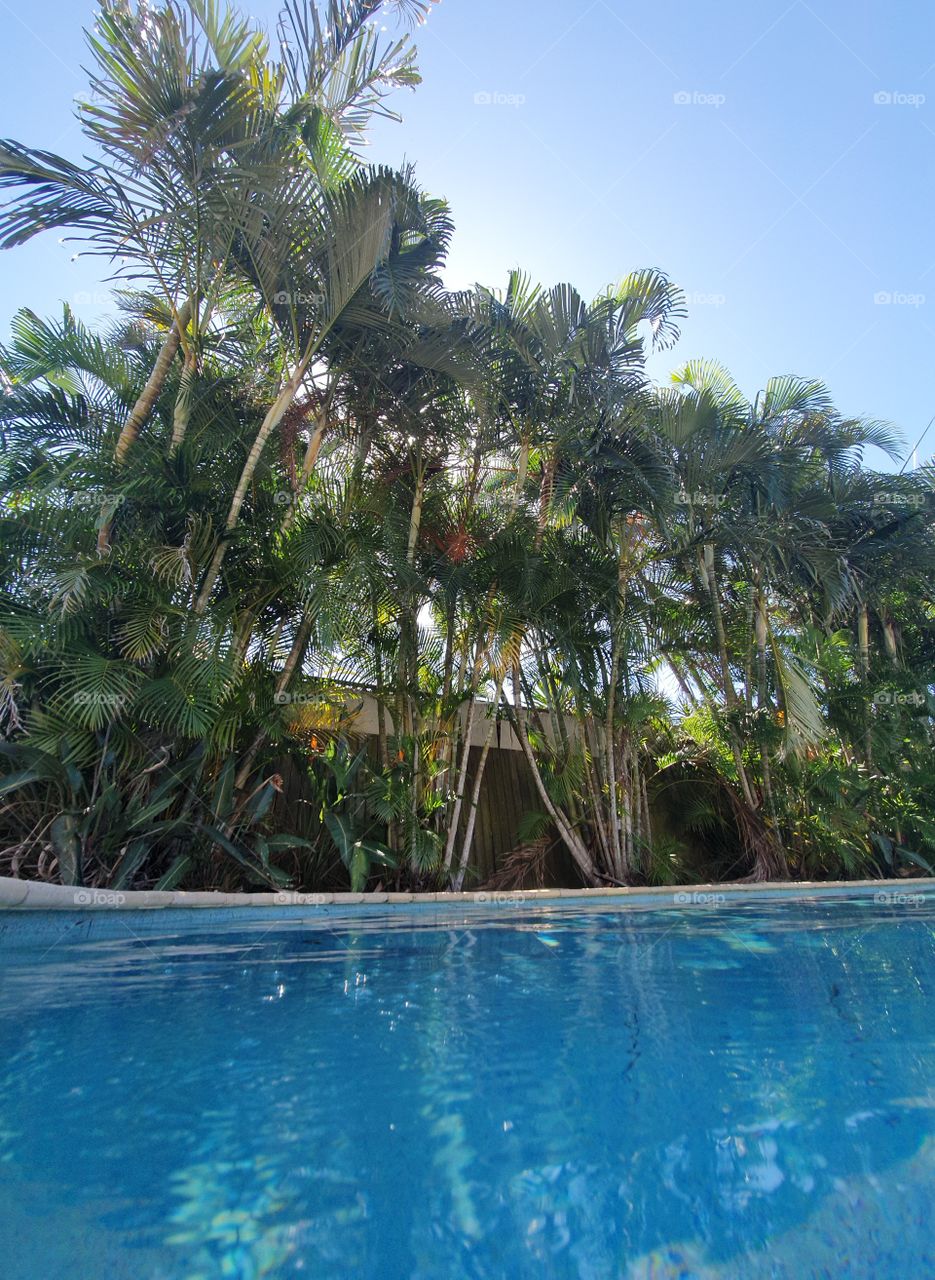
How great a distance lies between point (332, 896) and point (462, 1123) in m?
2.86

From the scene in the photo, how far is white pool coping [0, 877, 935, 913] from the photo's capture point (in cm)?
289

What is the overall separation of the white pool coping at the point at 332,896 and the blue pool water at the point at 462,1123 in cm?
31

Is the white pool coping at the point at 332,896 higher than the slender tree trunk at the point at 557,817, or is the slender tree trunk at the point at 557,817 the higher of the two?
the slender tree trunk at the point at 557,817

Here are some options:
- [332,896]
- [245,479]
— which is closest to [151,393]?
[245,479]

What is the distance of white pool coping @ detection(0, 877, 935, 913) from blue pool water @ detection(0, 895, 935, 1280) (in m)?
0.31

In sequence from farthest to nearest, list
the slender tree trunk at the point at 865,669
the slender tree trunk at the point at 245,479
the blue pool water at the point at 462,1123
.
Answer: the slender tree trunk at the point at 865,669 < the slender tree trunk at the point at 245,479 < the blue pool water at the point at 462,1123

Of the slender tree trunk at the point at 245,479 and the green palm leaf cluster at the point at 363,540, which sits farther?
the slender tree trunk at the point at 245,479

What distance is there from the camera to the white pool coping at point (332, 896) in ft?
9.48

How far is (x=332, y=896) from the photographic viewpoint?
4.02 metres

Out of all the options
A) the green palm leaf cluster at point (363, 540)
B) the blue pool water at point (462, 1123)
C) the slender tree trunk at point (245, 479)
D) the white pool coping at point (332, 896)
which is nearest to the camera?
the blue pool water at point (462, 1123)

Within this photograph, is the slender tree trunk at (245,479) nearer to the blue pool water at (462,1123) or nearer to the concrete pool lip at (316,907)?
the concrete pool lip at (316,907)

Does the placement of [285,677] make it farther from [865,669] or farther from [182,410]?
[865,669]

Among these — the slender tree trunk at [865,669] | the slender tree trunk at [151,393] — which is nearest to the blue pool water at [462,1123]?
the slender tree trunk at [151,393]

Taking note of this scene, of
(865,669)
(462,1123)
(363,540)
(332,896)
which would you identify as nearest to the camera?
(462,1123)
